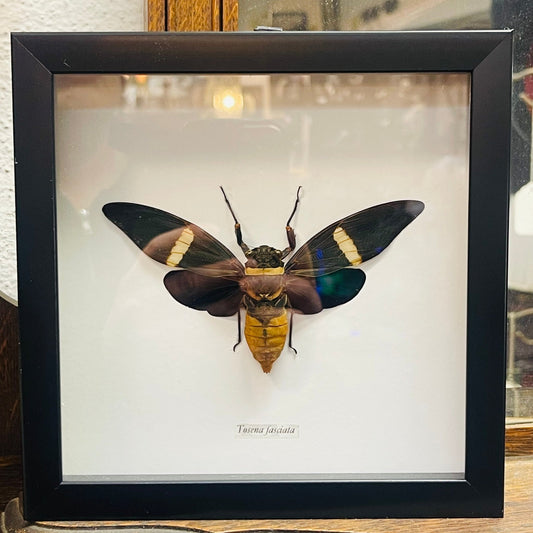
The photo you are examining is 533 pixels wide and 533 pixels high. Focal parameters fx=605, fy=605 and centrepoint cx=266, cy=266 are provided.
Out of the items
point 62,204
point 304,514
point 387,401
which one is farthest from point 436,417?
point 62,204

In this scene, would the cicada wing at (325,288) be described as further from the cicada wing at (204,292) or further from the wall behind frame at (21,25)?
the wall behind frame at (21,25)

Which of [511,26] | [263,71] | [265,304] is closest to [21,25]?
[263,71]

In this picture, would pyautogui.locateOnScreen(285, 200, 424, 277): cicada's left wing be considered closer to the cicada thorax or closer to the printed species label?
the cicada thorax

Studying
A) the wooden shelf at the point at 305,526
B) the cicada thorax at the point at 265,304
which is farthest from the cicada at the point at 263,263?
the wooden shelf at the point at 305,526

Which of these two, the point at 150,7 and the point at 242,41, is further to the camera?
the point at 150,7

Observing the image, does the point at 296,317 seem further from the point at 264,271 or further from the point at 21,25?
the point at 21,25

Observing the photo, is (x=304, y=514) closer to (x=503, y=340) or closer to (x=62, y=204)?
(x=503, y=340)
